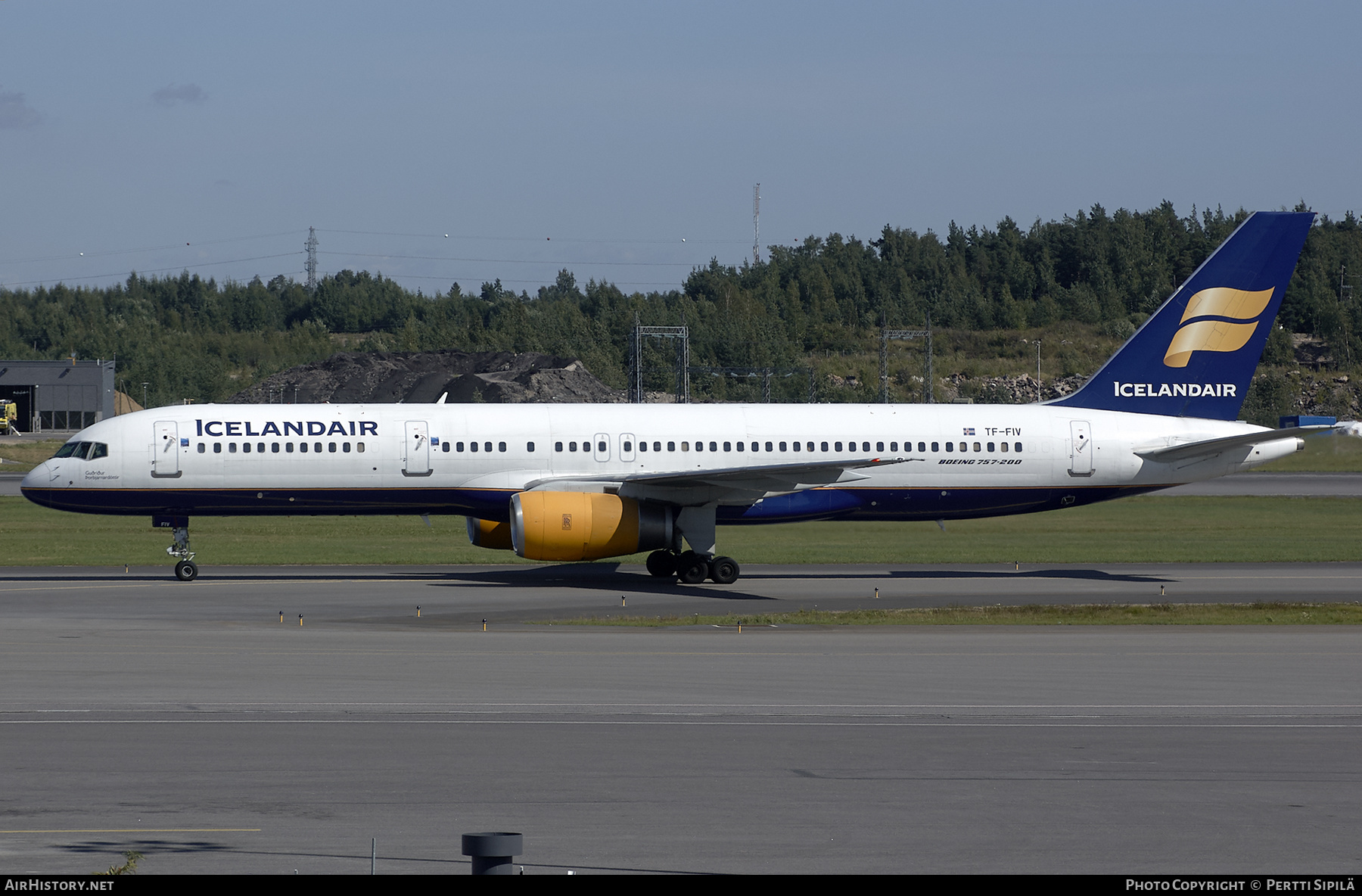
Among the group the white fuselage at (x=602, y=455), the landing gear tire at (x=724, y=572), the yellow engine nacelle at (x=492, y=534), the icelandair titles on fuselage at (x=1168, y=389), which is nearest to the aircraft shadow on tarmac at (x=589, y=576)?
the landing gear tire at (x=724, y=572)

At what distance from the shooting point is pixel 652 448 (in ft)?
123

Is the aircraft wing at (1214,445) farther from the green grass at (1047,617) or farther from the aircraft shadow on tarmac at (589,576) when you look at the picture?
the green grass at (1047,617)

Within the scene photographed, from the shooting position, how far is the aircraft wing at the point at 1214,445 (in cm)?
3591

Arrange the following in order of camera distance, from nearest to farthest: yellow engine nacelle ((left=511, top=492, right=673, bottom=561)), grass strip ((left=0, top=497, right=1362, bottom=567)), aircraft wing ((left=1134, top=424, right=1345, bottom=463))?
1. yellow engine nacelle ((left=511, top=492, right=673, bottom=561))
2. aircraft wing ((left=1134, top=424, right=1345, bottom=463))
3. grass strip ((left=0, top=497, right=1362, bottom=567))

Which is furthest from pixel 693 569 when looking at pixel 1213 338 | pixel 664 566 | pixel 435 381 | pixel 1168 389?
pixel 435 381

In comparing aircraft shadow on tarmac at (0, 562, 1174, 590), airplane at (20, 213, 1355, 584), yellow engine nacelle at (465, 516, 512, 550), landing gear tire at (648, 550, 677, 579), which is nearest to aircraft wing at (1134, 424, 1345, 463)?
airplane at (20, 213, 1355, 584)

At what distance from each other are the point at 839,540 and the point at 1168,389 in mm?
12397

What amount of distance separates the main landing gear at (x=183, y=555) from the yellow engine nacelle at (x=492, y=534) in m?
6.99

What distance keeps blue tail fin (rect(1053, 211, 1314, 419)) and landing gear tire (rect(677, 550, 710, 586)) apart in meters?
12.4

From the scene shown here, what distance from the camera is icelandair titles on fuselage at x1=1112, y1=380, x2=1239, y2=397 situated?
40188mm

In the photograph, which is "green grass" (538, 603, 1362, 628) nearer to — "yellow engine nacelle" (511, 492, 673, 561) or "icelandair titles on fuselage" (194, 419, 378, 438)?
"yellow engine nacelle" (511, 492, 673, 561)

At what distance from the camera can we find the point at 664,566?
3716cm

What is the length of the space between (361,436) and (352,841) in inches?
1000

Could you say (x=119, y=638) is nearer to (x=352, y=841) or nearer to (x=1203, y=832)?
(x=352, y=841)
